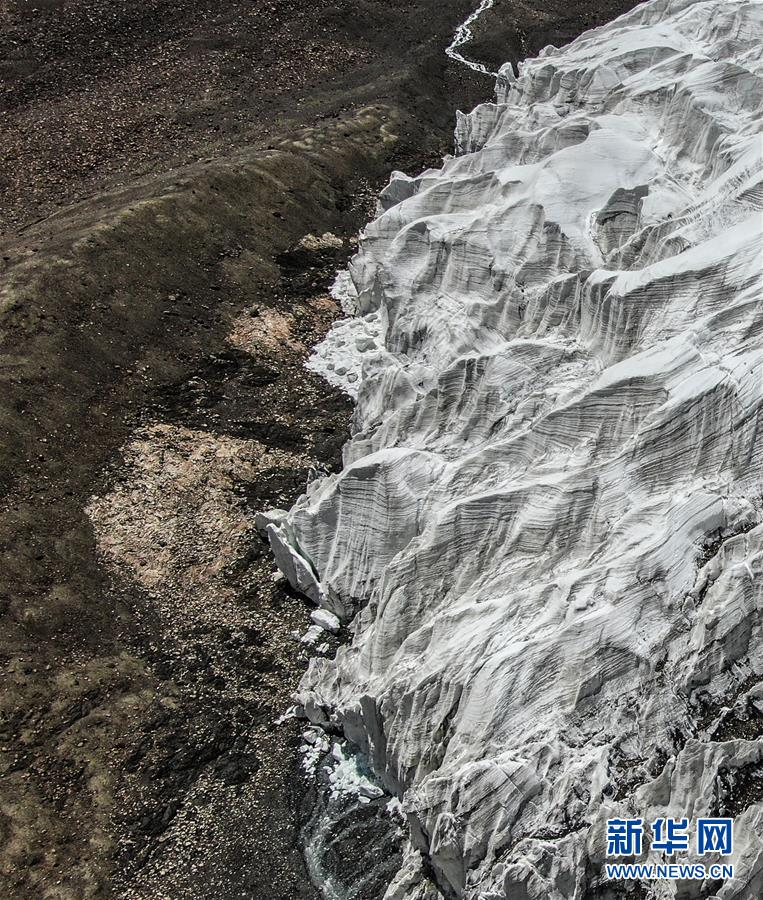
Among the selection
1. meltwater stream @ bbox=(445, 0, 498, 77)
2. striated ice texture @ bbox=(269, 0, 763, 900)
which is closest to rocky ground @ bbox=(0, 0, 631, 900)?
meltwater stream @ bbox=(445, 0, 498, 77)

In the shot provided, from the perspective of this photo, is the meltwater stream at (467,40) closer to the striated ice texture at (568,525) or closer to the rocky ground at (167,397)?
the rocky ground at (167,397)

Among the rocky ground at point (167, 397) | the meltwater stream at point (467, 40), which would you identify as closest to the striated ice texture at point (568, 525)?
the rocky ground at point (167, 397)

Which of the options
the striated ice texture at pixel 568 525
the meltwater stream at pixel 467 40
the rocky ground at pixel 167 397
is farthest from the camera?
the meltwater stream at pixel 467 40

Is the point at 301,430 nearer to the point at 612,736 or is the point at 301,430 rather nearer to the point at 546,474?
the point at 546,474

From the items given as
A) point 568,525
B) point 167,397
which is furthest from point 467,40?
point 568,525

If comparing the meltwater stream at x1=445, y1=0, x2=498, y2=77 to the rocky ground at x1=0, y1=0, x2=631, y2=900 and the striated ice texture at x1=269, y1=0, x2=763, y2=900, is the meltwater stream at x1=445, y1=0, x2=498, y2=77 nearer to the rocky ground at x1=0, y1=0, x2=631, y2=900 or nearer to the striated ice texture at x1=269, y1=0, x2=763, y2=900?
the rocky ground at x1=0, y1=0, x2=631, y2=900

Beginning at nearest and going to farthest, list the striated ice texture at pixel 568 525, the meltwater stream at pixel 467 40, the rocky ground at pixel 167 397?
the striated ice texture at pixel 568 525, the rocky ground at pixel 167 397, the meltwater stream at pixel 467 40
